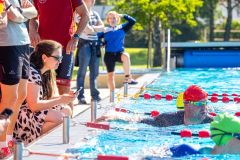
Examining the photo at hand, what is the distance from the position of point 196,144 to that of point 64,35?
2105 mm

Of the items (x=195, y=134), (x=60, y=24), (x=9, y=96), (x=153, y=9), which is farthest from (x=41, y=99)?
(x=153, y=9)

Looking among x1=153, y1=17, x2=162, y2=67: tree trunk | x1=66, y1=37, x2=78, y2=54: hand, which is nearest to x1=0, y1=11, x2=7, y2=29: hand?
x1=66, y1=37, x2=78, y2=54: hand

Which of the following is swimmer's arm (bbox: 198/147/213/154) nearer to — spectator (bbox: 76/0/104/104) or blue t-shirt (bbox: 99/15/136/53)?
spectator (bbox: 76/0/104/104)

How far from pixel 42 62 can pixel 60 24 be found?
3.74ft

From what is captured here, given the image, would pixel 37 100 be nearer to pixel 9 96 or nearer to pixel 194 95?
pixel 9 96

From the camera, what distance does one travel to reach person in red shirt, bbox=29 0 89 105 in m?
7.22

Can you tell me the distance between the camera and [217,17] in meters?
37.6

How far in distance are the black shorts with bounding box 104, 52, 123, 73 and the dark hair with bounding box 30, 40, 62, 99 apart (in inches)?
198

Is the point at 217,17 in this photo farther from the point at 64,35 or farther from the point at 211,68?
the point at 64,35

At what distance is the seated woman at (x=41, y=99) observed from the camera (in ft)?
19.7

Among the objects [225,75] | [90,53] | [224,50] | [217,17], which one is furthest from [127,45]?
[90,53]

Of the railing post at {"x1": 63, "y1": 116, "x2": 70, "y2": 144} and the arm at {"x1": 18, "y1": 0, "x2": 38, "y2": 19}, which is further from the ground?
the arm at {"x1": 18, "y1": 0, "x2": 38, "y2": 19}

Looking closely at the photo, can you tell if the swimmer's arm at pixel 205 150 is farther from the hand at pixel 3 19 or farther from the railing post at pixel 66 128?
the hand at pixel 3 19

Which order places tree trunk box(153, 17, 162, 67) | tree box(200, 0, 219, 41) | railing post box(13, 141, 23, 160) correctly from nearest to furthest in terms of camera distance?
1. railing post box(13, 141, 23, 160)
2. tree trunk box(153, 17, 162, 67)
3. tree box(200, 0, 219, 41)
